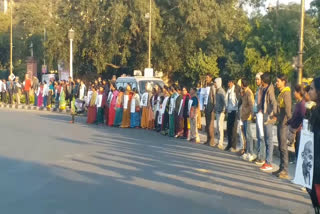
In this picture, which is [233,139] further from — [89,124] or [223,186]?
[89,124]

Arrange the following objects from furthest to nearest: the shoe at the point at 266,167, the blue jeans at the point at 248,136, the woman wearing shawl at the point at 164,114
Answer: the woman wearing shawl at the point at 164,114
the blue jeans at the point at 248,136
the shoe at the point at 266,167

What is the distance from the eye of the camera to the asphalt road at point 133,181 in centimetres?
750

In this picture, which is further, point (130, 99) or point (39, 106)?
point (39, 106)

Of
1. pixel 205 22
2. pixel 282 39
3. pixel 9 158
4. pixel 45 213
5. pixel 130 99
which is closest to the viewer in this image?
pixel 45 213

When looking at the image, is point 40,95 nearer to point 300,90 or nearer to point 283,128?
point 283,128

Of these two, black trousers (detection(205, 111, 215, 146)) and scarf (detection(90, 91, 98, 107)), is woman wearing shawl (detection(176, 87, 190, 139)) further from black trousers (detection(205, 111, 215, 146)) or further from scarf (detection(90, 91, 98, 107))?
scarf (detection(90, 91, 98, 107))

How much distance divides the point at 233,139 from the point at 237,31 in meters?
32.1

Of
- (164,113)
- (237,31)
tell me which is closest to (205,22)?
(237,31)

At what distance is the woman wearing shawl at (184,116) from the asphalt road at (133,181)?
1914mm

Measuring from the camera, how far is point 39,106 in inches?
1326

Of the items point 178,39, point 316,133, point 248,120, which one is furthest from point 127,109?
point 178,39

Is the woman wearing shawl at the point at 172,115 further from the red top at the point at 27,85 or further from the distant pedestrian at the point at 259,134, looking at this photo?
the red top at the point at 27,85

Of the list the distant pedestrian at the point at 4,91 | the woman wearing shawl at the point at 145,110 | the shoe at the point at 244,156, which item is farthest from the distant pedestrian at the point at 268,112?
the distant pedestrian at the point at 4,91

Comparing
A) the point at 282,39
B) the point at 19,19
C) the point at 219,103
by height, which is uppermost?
the point at 19,19
